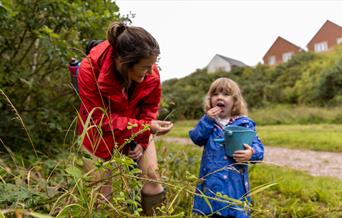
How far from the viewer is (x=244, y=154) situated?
211 centimetres

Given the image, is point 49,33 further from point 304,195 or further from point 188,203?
point 304,195

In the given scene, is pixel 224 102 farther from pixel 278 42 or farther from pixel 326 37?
pixel 278 42

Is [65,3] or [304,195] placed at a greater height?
[65,3]

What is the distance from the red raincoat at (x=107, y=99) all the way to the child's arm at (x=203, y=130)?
Answer: 40 centimetres

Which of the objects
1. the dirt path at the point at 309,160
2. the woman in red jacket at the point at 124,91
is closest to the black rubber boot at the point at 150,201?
the woman in red jacket at the point at 124,91

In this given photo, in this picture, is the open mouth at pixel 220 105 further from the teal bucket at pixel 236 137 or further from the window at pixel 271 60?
the window at pixel 271 60

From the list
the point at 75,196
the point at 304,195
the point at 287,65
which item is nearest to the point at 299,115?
the point at 287,65

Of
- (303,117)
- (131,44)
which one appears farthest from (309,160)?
(303,117)

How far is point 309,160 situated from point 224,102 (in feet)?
14.9

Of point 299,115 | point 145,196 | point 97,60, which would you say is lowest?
point 299,115

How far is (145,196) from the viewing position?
6.89ft

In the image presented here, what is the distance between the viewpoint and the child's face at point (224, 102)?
2410 millimetres

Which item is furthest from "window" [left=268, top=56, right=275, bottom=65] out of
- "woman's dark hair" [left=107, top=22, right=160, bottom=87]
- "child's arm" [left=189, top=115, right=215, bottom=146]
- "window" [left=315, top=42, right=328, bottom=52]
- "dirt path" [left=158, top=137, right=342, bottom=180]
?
"woman's dark hair" [left=107, top=22, right=160, bottom=87]

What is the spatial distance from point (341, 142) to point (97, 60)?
23.3ft
